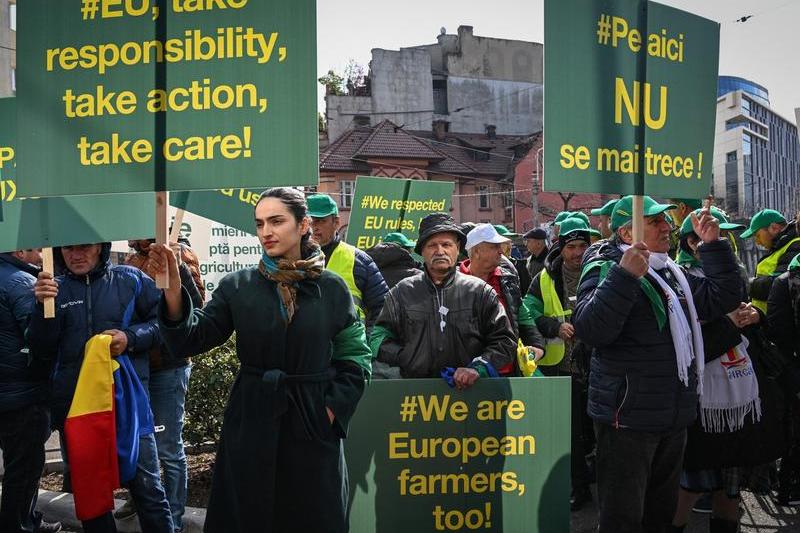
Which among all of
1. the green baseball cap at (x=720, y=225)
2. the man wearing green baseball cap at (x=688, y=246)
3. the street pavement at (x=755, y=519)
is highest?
the green baseball cap at (x=720, y=225)

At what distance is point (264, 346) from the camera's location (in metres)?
3.25

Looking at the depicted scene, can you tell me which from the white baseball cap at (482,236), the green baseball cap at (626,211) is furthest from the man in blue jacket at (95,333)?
the green baseball cap at (626,211)

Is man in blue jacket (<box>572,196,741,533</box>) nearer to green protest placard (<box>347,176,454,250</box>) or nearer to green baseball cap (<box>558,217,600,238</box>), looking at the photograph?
green baseball cap (<box>558,217,600,238</box>)

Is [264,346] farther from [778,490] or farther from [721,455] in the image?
[778,490]

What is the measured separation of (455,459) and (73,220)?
8.59 feet

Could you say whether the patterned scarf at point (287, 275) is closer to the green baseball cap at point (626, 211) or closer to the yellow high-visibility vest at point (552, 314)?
the green baseball cap at point (626, 211)

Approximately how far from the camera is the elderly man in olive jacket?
441cm

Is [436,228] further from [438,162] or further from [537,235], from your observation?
[438,162]

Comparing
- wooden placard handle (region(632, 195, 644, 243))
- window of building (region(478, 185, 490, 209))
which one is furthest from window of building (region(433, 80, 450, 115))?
wooden placard handle (region(632, 195, 644, 243))

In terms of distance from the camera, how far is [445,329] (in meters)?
4.41

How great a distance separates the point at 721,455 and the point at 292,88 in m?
3.34

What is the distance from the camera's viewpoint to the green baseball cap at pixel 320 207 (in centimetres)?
574

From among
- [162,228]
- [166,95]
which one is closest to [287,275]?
[162,228]

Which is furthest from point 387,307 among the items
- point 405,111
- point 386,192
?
point 405,111
